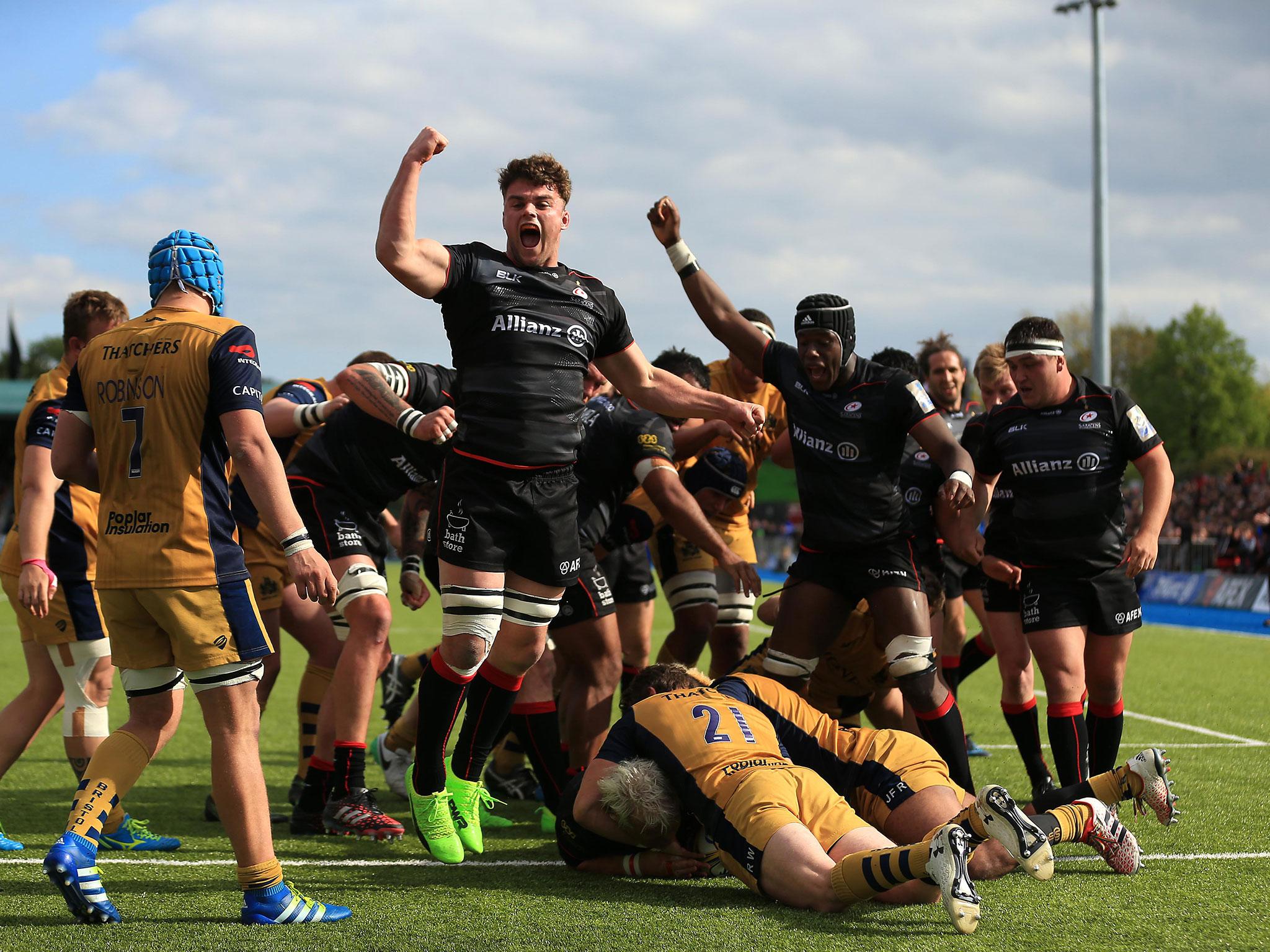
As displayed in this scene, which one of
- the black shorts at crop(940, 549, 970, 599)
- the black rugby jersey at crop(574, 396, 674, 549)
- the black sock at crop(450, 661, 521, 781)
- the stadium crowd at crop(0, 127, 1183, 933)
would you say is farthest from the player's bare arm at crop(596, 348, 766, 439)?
the black shorts at crop(940, 549, 970, 599)

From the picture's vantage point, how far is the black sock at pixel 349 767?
5680 mm

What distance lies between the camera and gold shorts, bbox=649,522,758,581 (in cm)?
753

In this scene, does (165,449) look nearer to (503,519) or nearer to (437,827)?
(503,519)

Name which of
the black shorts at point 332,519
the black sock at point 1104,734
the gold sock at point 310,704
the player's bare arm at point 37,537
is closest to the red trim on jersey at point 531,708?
the black shorts at point 332,519

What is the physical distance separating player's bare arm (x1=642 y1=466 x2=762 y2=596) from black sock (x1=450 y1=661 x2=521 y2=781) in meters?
1.29

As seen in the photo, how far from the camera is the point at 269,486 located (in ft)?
12.7

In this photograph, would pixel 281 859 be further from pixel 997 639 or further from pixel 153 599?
pixel 997 639

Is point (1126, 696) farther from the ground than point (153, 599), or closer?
closer

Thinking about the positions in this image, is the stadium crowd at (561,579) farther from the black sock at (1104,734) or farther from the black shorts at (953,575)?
the black shorts at (953,575)

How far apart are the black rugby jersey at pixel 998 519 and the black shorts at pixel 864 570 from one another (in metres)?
1.16

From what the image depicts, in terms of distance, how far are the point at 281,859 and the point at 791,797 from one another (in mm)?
2208

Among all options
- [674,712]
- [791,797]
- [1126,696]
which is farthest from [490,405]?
[1126,696]

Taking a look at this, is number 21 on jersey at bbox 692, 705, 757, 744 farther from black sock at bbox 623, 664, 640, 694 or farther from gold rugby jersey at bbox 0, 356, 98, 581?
gold rugby jersey at bbox 0, 356, 98, 581

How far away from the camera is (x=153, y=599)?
3.88 metres
